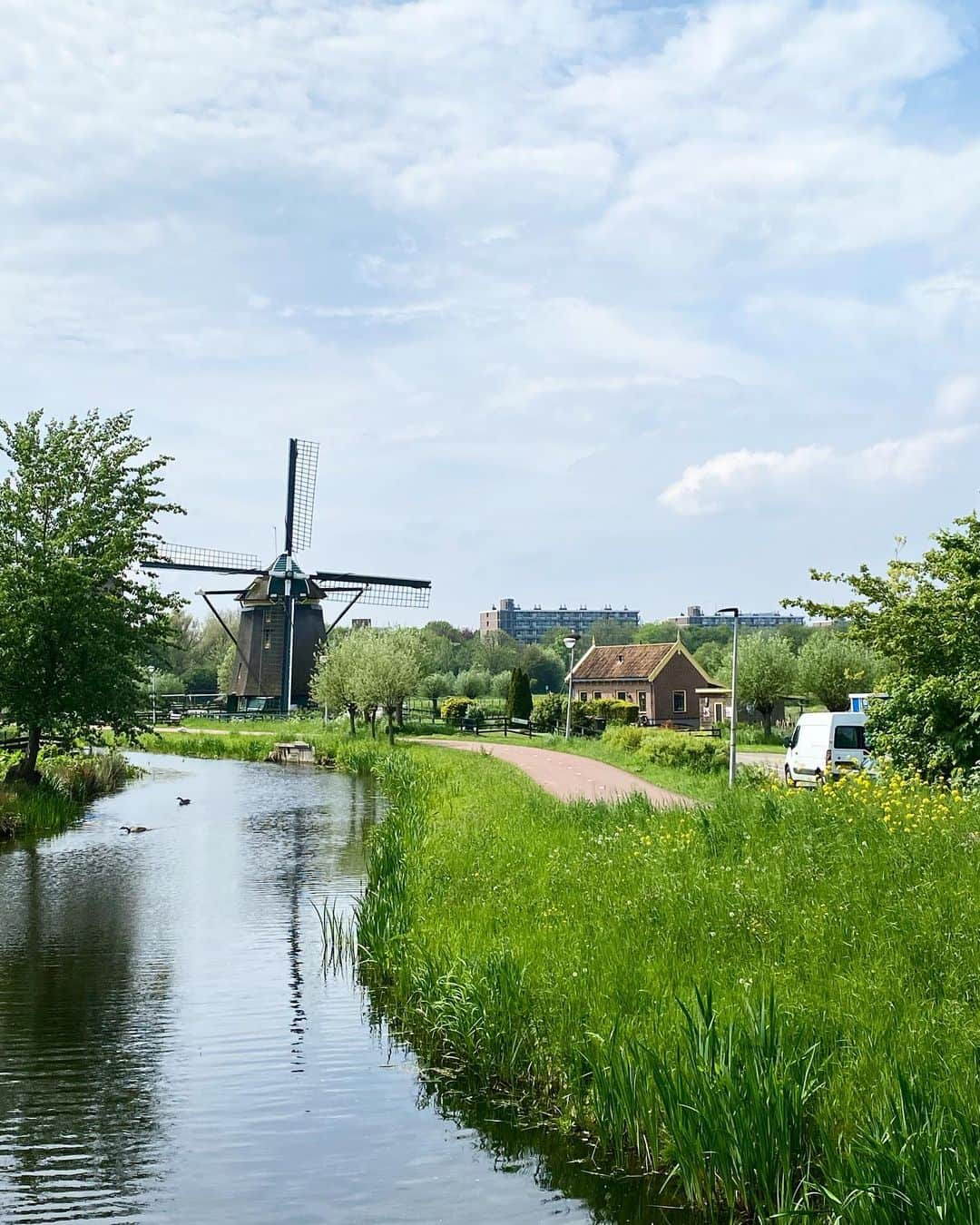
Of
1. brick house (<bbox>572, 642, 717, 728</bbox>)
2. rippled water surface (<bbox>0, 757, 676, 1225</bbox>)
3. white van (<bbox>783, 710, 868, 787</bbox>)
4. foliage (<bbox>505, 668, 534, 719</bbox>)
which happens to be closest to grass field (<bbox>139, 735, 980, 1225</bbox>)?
rippled water surface (<bbox>0, 757, 676, 1225</bbox>)

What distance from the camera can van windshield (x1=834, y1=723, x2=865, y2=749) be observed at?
80.6 feet

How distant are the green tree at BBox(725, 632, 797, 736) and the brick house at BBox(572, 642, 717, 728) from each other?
28.2 ft

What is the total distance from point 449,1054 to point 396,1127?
1240 mm

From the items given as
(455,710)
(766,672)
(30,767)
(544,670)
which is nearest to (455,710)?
(455,710)

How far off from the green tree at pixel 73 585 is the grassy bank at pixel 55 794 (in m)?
1.15

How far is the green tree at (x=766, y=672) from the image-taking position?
5275 centimetres

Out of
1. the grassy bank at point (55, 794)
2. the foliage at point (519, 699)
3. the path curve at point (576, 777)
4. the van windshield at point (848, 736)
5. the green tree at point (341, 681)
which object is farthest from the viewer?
the foliage at point (519, 699)

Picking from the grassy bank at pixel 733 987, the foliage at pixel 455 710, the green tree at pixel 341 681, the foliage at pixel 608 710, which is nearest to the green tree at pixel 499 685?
the foliage at pixel 455 710

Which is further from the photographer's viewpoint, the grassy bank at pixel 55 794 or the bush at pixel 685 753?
the bush at pixel 685 753

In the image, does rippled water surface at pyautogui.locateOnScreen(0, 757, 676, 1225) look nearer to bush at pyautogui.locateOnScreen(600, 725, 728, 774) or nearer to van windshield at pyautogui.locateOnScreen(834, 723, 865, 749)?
van windshield at pyautogui.locateOnScreen(834, 723, 865, 749)

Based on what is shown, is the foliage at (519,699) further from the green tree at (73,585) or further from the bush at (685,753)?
the green tree at (73,585)

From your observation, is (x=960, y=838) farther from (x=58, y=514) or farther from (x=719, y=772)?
(x=58, y=514)

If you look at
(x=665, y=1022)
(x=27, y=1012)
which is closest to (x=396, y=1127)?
(x=665, y=1022)

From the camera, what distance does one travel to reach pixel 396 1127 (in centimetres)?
817
